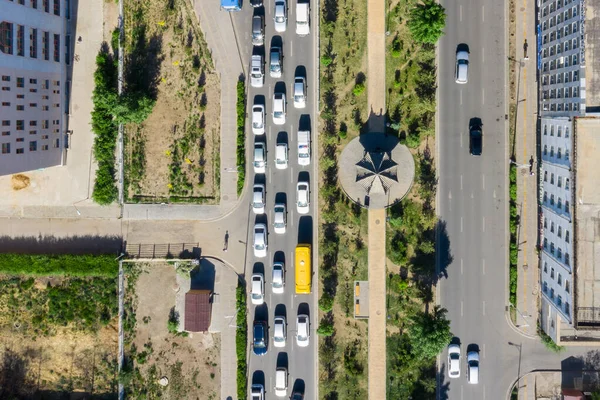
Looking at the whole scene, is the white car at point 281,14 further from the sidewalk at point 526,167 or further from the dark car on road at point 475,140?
the sidewalk at point 526,167

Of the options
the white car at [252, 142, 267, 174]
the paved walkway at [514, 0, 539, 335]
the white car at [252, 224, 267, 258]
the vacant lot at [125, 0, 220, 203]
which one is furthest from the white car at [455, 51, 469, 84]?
the white car at [252, 224, 267, 258]

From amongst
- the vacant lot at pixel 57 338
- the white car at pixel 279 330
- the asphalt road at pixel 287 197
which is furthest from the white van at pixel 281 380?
the vacant lot at pixel 57 338

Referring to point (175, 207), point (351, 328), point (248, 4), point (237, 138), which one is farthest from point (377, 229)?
point (248, 4)

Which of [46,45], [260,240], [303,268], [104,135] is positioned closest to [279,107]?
[260,240]

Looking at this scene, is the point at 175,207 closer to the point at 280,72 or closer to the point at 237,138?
the point at 237,138

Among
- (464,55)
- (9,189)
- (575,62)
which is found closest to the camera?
(575,62)

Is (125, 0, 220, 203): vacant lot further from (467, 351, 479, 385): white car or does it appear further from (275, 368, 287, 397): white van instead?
(467, 351, 479, 385): white car
